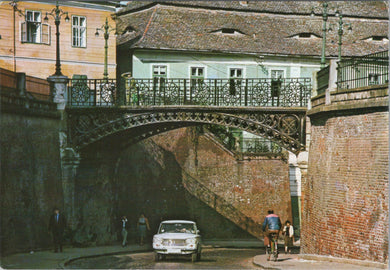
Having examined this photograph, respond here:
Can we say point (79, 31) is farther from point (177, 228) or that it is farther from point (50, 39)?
point (177, 228)

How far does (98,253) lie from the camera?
33688mm

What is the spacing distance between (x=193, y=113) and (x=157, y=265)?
8620 millimetres

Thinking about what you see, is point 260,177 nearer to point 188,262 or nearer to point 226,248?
point 226,248

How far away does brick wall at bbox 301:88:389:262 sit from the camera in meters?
24.3

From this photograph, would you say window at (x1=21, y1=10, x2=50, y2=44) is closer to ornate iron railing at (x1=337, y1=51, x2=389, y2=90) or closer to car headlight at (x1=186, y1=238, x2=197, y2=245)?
car headlight at (x1=186, y1=238, x2=197, y2=245)

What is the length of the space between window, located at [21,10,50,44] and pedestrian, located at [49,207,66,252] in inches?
614

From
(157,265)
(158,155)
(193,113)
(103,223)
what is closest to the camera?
(157,265)

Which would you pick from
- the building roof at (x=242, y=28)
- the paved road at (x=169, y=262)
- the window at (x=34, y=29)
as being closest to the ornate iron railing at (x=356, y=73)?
the paved road at (x=169, y=262)

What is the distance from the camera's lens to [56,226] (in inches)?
1238

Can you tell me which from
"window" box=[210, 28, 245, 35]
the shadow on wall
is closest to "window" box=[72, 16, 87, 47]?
the shadow on wall

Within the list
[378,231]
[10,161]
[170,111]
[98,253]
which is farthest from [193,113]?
[378,231]

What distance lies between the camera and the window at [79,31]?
154 feet

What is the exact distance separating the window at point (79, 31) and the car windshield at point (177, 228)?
61.4 ft

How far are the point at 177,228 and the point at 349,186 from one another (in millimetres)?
7047
